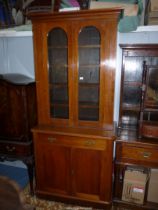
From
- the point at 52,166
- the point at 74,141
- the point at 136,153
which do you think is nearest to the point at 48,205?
the point at 52,166

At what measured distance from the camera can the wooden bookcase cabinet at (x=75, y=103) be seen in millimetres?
1746

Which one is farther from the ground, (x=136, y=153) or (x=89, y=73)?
Result: (x=89, y=73)

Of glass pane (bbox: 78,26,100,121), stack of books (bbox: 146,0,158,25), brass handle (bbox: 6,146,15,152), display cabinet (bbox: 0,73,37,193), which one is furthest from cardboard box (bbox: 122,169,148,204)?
stack of books (bbox: 146,0,158,25)

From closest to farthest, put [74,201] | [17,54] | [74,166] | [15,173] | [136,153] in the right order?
[136,153] → [74,166] → [74,201] → [17,54] → [15,173]

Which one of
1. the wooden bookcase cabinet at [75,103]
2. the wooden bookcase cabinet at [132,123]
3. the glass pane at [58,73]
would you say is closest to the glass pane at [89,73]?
the wooden bookcase cabinet at [75,103]

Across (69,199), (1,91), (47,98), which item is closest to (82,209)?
(69,199)

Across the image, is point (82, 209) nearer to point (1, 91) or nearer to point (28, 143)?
point (28, 143)

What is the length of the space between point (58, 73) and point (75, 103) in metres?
0.36

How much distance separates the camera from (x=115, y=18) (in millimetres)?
1632

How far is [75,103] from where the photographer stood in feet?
6.27

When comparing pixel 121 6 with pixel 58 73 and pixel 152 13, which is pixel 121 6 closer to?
pixel 152 13

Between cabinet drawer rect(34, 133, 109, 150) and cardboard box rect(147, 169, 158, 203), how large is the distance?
0.57m

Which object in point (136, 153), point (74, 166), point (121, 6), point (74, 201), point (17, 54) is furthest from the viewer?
point (17, 54)

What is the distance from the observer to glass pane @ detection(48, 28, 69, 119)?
1.84 metres
